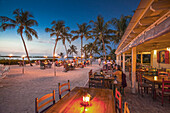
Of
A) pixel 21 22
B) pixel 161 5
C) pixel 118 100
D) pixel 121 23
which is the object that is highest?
pixel 121 23

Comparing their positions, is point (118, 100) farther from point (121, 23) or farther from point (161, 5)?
point (121, 23)

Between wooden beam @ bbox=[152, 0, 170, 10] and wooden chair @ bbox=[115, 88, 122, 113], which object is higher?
wooden beam @ bbox=[152, 0, 170, 10]

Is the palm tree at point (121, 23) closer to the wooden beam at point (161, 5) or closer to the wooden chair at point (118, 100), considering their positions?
the wooden beam at point (161, 5)

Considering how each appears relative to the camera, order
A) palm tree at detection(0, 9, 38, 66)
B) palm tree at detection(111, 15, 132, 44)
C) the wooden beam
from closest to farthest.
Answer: the wooden beam, palm tree at detection(0, 9, 38, 66), palm tree at detection(111, 15, 132, 44)

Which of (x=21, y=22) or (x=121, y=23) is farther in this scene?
(x=121, y=23)

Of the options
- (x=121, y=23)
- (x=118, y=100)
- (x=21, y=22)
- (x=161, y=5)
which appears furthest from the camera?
(x=121, y=23)

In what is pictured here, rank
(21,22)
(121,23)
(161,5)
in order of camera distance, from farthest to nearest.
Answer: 1. (121,23)
2. (21,22)
3. (161,5)

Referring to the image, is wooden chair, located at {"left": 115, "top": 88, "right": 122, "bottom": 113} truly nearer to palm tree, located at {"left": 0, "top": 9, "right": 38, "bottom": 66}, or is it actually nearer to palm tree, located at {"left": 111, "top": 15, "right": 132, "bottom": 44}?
palm tree, located at {"left": 111, "top": 15, "right": 132, "bottom": 44}

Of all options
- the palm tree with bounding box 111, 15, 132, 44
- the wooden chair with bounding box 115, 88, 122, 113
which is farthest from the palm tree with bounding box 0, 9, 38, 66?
the wooden chair with bounding box 115, 88, 122, 113

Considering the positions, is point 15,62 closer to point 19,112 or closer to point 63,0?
point 63,0

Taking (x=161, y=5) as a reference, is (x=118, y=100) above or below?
below

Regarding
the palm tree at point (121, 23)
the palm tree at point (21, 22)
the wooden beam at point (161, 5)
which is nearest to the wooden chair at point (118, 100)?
the wooden beam at point (161, 5)

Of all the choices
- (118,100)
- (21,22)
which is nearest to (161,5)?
(118,100)

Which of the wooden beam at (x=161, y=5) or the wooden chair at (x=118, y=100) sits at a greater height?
the wooden beam at (x=161, y=5)
